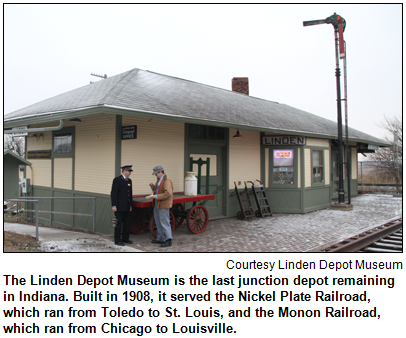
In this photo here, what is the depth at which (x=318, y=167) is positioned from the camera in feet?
40.5

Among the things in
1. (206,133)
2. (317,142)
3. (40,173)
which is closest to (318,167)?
(317,142)

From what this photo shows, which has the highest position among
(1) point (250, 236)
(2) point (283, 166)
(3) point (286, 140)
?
(3) point (286, 140)

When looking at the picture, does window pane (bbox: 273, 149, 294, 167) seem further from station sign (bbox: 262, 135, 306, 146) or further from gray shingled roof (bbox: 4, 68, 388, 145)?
gray shingled roof (bbox: 4, 68, 388, 145)

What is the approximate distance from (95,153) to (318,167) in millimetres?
8010

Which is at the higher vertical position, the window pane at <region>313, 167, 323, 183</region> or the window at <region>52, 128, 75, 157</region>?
the window at <region>52, 128, 75, 157</region>

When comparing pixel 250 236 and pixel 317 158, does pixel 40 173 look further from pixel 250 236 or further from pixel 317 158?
pixel 317 158

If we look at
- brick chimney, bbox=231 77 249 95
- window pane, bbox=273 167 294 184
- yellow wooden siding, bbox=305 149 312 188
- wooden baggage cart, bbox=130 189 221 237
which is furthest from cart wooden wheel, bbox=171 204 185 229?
brick chimney, bbox=231 77 249 95

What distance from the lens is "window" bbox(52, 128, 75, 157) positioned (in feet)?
31.4

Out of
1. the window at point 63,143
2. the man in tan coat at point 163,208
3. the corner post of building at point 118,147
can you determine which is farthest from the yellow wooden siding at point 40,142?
the man in tan coat at point 163,208

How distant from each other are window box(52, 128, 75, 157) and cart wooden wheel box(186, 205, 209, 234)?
4.06m

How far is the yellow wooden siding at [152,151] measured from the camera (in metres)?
8.09

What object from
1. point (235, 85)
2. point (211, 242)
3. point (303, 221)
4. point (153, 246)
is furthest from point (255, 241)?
point (235, 85)

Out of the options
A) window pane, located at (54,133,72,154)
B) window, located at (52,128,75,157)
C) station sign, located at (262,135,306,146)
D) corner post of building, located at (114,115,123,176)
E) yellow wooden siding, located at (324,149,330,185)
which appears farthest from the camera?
yellow wooden siding, located at (324,149,330,185)

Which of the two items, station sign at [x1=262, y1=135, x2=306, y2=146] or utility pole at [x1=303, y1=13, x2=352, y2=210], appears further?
utility pole at [x1=303, y1=13, x2=352, y2=210]
